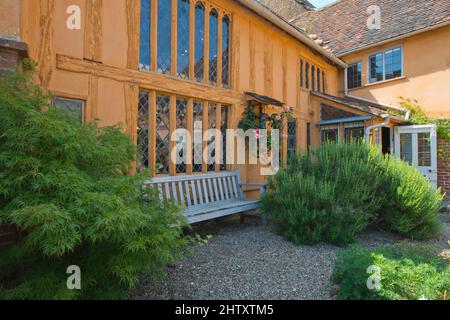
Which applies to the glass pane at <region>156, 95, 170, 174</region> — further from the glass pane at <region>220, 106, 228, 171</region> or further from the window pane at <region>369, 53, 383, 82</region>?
the window pane at <region>369, 53, 383, 82</region>

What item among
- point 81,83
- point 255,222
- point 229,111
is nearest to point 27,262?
point 81,83

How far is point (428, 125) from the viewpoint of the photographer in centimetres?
902

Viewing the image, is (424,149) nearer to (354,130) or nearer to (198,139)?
(354,130)

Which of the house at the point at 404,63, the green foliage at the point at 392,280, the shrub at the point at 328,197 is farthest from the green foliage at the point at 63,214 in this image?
the house at the point at 404,63

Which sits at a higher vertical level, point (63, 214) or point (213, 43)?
point (213, 43)

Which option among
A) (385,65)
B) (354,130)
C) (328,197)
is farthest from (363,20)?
(328,197)

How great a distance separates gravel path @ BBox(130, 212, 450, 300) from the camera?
2.99 metres

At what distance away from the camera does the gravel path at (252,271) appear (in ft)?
9.82

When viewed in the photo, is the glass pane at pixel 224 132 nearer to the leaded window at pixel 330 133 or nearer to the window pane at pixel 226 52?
the window pane at pixel 226 52

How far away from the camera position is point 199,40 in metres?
5.86

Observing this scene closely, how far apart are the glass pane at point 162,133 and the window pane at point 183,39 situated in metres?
0.68

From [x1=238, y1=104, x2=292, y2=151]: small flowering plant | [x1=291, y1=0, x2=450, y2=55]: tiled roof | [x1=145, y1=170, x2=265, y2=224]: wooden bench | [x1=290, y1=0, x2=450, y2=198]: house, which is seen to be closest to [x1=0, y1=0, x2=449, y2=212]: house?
[x1=238, y1=104, x2=292, y2=151]: small flowering plant

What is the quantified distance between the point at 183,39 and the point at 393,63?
830 centimetres
